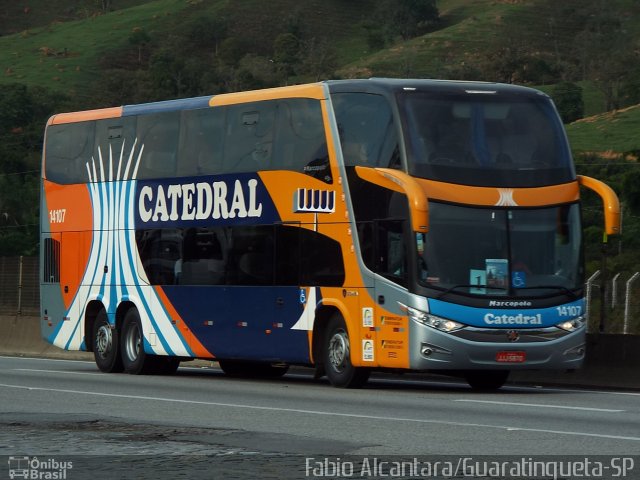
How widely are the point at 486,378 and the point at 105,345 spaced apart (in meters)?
7.83

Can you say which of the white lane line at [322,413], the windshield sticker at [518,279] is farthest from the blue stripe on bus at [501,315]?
the white lane line at [322,413]

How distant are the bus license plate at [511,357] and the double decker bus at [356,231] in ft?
0.10

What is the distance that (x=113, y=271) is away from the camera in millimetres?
26625

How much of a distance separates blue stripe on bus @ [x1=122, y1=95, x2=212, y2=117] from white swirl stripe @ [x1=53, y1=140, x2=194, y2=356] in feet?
2.03

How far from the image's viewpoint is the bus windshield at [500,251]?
20.1 metres

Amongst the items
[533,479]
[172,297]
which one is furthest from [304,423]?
[172,297]

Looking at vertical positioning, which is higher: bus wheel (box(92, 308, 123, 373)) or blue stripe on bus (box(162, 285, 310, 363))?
blue stripe on bus (box(162, 285, 310, 363))

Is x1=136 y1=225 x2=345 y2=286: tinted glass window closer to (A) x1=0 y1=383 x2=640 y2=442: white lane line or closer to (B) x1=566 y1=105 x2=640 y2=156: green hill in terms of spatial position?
(A) x1=0 y1=383 x2=640 y2=442: white lane line

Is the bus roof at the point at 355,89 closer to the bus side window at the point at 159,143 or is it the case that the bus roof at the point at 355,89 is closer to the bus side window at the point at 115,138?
the bus side window at the point at 159,143

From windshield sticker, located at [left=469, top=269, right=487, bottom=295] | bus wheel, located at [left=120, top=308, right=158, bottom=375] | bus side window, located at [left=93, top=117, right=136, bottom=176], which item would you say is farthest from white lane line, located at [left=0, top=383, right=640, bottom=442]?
bus side window, located at [left=93, top=117, right=136, bottom=176]

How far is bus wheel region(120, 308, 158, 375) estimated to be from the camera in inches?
1021

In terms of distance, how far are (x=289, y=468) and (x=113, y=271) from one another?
1575 cm

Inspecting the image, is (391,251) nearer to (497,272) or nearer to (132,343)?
(497,272)

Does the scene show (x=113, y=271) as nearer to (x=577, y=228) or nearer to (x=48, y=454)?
(x=577, y=228)
